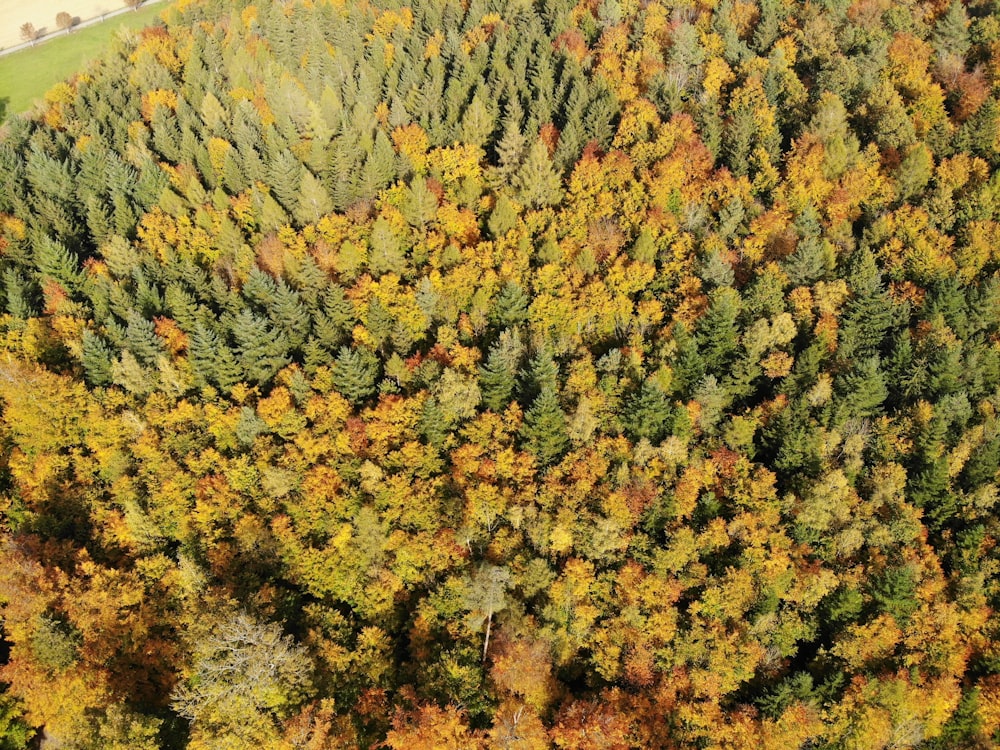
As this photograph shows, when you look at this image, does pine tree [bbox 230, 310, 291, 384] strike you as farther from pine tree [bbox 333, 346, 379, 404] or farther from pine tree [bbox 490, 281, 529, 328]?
pine tree [bbox 490, 281, 529, 328]

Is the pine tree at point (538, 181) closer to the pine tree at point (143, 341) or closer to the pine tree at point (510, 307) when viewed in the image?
the pine tree at point (510, 307)

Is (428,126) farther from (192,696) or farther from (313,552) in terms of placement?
(192,696)

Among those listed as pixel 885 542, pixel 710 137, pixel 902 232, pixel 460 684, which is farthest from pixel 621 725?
pixel 710 137

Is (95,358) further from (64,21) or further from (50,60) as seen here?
(64,21)

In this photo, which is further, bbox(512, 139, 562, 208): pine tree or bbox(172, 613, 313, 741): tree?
bbox(512, 139, 562, 208): pine tree

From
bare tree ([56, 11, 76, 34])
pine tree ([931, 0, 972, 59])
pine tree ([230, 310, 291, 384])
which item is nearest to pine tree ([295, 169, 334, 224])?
pine tree ([230, 310, 291, 384])

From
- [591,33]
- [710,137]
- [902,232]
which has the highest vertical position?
[591,33]

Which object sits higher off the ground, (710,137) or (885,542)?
(710,137)

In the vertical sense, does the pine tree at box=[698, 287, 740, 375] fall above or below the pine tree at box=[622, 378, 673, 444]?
above
